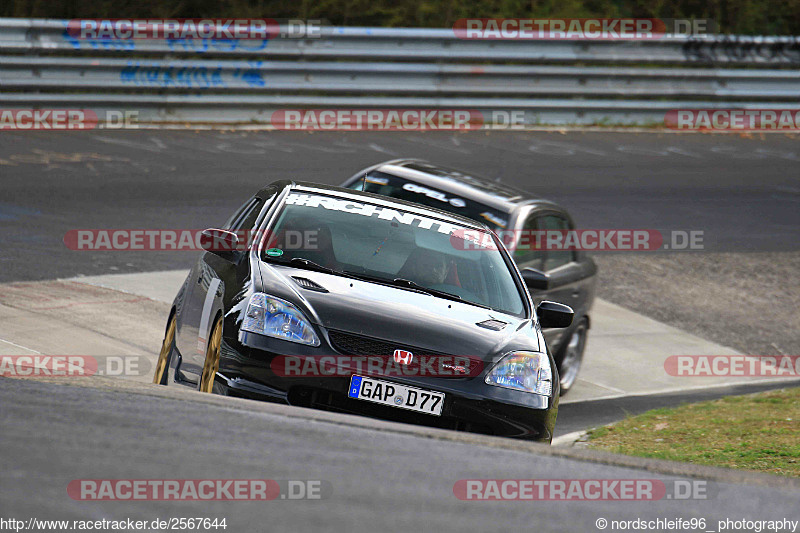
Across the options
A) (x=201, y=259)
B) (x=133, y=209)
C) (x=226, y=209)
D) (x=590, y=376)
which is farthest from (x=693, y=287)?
(x=201, y=259)

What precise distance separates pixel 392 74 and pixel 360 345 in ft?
44.6

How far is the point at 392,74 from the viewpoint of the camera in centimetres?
1930

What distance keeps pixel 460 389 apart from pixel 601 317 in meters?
7.05

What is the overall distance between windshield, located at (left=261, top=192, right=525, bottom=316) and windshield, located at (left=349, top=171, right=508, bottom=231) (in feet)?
7.18

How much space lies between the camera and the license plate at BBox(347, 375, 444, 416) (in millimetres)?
6082

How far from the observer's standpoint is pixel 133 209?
1295 cm

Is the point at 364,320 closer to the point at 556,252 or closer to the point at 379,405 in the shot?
the point at 379,405

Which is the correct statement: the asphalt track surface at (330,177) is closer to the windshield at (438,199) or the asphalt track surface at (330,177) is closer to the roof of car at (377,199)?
the windshield at (438,199)

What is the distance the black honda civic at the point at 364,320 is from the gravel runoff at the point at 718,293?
6335 millimetres

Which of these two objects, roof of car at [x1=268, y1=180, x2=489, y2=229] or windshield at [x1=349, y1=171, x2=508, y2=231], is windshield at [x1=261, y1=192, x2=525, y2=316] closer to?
roof of car at [x1=268, y1=180, x2=489, y2=229]

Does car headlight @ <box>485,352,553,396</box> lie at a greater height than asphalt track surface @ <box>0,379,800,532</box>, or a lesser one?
lesser

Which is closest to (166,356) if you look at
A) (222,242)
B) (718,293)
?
(222,242)

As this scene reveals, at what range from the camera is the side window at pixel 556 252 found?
1044 cm

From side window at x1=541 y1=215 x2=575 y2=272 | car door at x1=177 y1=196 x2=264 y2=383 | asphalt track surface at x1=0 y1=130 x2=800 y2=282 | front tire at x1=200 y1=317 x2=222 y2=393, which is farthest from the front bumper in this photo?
asphalt track surface at x1=0 y1=130 x2=800 y2=282
